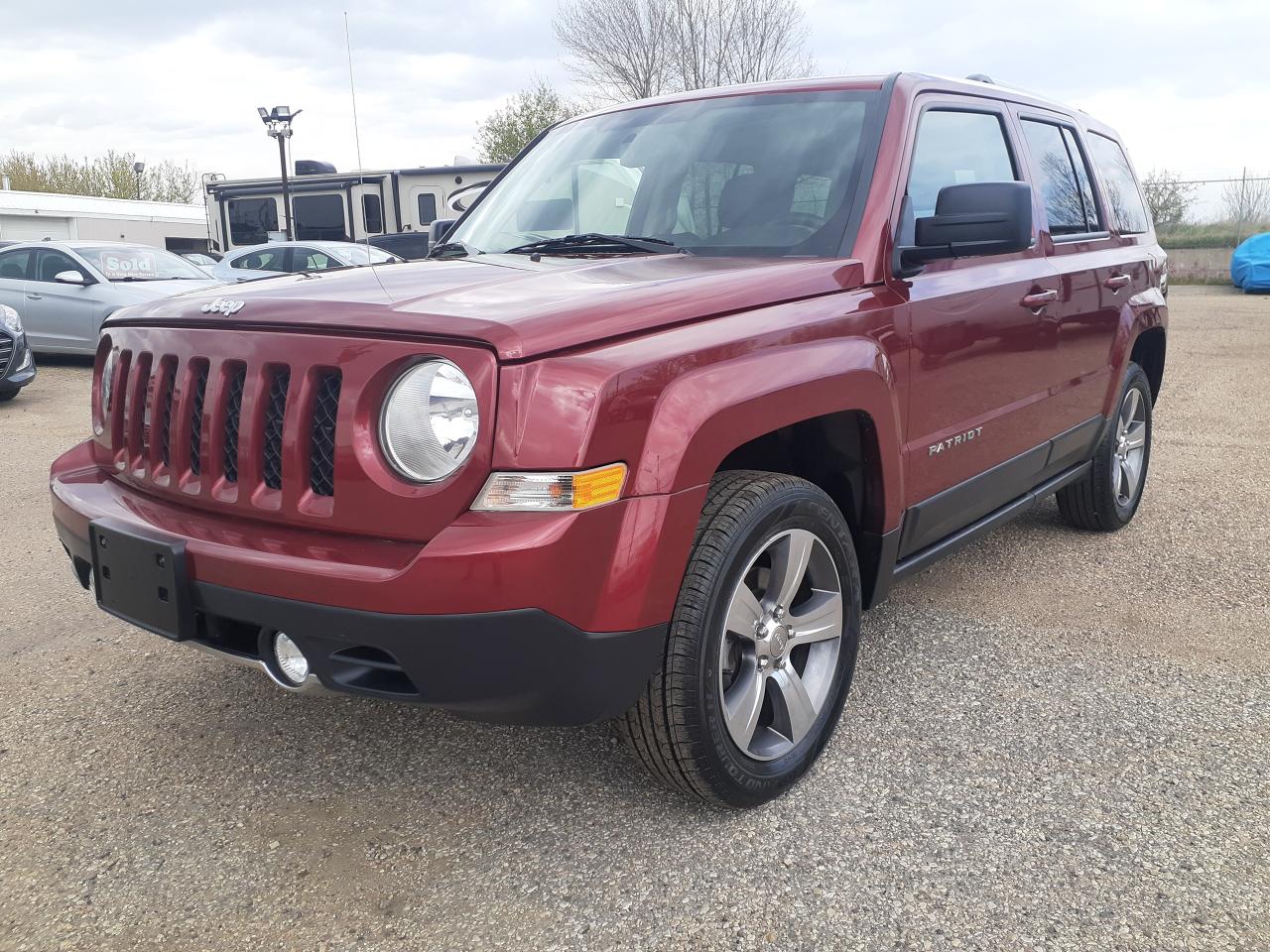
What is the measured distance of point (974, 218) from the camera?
2.62 meters

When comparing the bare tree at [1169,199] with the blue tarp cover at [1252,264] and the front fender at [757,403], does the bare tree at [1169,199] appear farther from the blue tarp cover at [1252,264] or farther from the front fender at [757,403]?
the front fender at [757,403]

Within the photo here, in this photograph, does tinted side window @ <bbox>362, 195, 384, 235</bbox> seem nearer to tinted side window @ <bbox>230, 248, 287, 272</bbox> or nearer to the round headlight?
tinted side window @ <bbox>230, 248, 287, 272</bbox>

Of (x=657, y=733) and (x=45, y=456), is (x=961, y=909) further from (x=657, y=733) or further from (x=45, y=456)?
(x=45, y=456)

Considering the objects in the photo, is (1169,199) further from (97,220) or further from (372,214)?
(97,220)

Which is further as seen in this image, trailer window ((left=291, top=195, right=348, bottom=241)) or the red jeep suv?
trailer window ((left=291, top=195, right=348, bottom=241))

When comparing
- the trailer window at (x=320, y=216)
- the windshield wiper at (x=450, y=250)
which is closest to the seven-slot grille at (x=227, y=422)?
the windshield wiper at (x=450, y=250)

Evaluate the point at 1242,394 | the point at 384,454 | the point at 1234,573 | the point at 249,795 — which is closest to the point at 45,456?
the point at 249,795

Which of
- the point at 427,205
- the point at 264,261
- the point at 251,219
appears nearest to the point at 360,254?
the point at 264,261

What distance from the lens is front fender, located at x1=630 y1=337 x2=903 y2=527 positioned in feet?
6.58

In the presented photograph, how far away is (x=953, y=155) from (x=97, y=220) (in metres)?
41.2

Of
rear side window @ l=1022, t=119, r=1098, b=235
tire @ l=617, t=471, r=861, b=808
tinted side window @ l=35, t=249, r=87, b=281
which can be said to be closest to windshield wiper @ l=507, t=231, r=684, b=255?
tire @ l=617, t=471, r=861, b=808

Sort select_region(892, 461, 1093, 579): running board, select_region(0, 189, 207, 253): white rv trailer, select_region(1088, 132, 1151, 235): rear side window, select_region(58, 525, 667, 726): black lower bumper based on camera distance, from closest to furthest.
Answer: select_region(58, 525, 667, 726): black lower bumper < select_region(892, 461, 1093, 579): running board < select_region(1088, 132, 1151, 235): rear side window < select_region(0, 189, 207, 253): white rv trailer

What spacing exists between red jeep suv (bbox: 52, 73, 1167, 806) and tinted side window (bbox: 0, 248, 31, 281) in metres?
10.0

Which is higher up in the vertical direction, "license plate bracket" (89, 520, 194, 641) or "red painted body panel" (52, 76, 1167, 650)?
"red painted body panel" (52, 76, 1167, 650)
